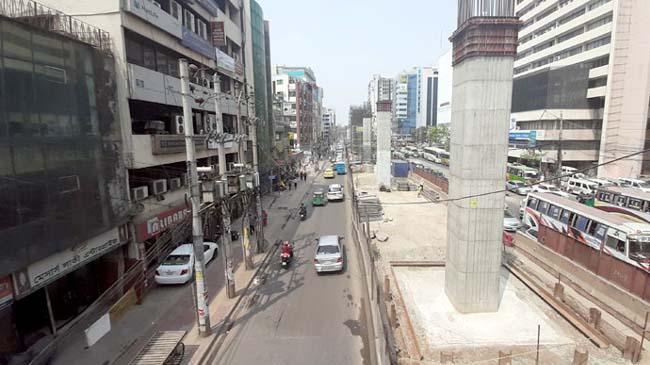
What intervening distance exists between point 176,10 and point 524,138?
5060 centimetres

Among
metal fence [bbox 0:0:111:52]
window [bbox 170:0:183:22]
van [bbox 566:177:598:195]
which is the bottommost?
van [bbox 566:177:598:195]

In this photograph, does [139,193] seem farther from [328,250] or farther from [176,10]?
[176,10]

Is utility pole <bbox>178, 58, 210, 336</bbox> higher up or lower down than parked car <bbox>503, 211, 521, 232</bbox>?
higher up

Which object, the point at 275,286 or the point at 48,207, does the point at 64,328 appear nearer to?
the point at 48,207

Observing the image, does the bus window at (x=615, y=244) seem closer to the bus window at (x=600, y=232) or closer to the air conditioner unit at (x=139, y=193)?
the bus window at (x=600, y=232)

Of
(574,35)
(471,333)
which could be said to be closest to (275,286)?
(471,333)

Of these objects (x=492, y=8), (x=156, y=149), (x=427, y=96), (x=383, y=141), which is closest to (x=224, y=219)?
(x=156, y=149)

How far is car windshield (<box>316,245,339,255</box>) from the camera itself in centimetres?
1642

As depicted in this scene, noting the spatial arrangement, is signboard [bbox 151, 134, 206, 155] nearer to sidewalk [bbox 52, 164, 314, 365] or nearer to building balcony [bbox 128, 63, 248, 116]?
building balcony [bbox 128, 63, 248, 116]

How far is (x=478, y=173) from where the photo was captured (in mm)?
11305

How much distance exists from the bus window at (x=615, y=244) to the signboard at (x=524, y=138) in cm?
4124

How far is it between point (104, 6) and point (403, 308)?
15.6m

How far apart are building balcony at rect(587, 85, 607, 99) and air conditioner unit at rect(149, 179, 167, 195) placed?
5072 cm

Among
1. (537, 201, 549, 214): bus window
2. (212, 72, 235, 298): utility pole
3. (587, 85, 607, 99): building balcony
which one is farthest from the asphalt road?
(587, 85, 607, 99): building balcony
